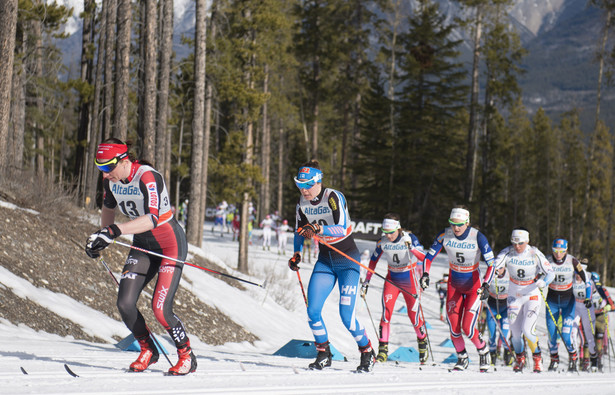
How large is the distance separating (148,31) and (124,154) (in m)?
13.3

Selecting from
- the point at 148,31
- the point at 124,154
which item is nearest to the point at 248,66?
the point at 148,31

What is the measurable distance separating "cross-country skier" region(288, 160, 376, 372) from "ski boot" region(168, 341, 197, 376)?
1.80 meters

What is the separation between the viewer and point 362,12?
40.8 meters

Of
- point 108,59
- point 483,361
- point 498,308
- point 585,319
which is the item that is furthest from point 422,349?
point 108,59

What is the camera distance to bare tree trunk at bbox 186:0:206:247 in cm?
2206

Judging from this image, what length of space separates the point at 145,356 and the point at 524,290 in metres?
8.10

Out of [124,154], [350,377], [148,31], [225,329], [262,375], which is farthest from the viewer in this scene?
[148,31]

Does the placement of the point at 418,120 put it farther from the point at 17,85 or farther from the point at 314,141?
the point at 17,85

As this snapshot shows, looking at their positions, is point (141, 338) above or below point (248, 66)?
below

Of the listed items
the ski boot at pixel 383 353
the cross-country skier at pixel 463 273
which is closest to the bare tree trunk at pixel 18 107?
the ski boot at pixel 383 353

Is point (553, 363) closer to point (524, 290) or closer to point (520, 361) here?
point (520, 361)

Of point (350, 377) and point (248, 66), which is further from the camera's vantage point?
point (248, 66)

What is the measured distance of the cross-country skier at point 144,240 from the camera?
19.6ft

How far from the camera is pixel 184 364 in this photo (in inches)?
242
